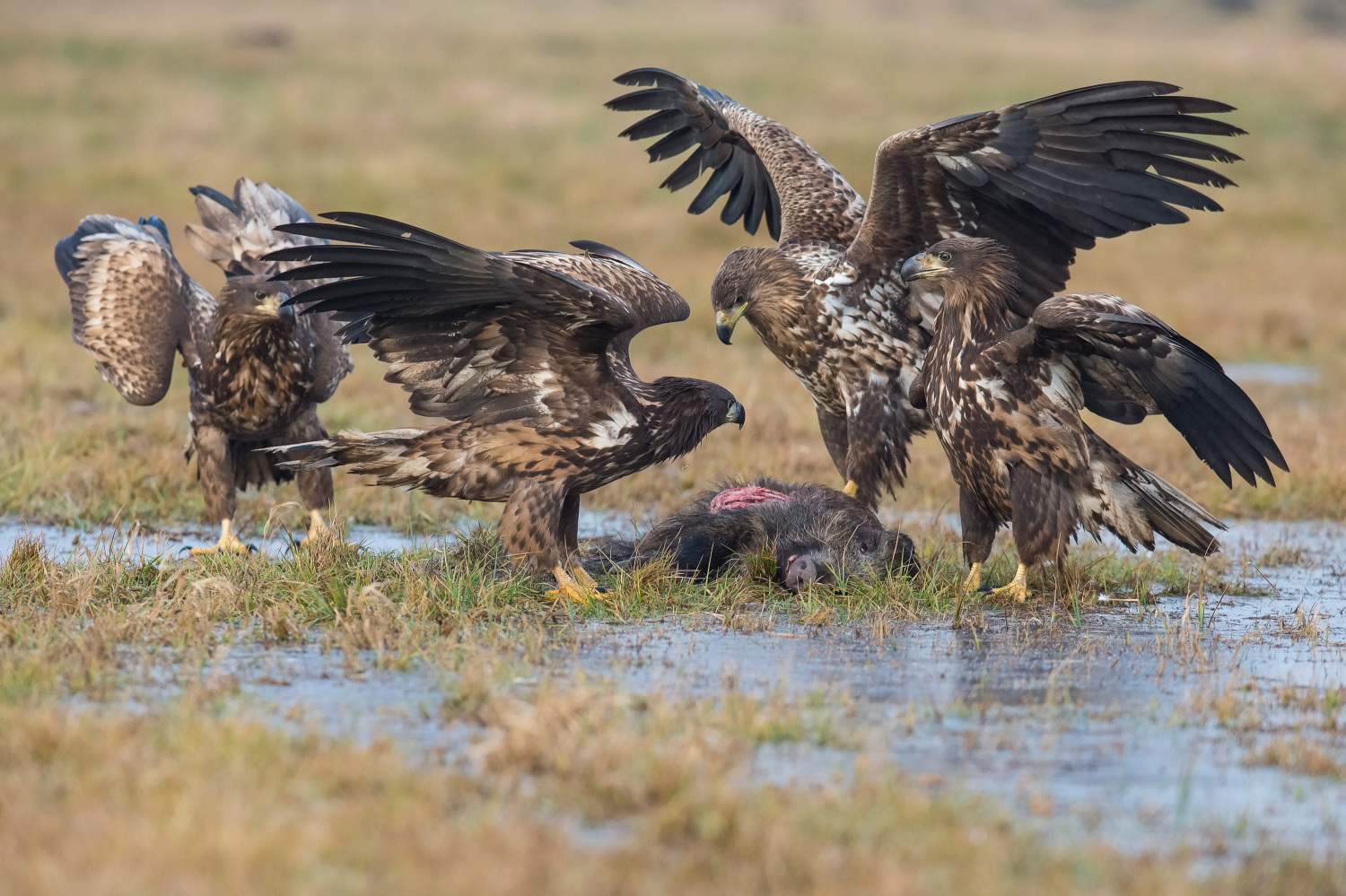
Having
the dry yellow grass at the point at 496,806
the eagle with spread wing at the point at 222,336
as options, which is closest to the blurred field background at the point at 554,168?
the eagle with spread wing at the point at 222,336

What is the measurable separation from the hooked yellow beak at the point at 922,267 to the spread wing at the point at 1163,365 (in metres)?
0.49

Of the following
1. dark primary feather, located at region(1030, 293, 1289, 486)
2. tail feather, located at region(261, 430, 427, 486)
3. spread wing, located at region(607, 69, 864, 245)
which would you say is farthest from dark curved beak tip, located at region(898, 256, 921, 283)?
tail feather, located at region(261, 430, 427, 486)

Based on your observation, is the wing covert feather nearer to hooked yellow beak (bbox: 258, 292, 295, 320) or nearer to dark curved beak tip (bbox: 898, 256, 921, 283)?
hooked yellow beak (bbox: 258, 292, 295, 320)

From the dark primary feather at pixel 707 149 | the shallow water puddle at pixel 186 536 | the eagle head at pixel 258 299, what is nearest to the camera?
the shallow water puddle at pixel 186 536

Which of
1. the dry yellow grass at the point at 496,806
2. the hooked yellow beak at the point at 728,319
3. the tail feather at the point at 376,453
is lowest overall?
the dry yellow grass at the point at 496,806

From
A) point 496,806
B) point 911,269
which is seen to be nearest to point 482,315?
point 911,269

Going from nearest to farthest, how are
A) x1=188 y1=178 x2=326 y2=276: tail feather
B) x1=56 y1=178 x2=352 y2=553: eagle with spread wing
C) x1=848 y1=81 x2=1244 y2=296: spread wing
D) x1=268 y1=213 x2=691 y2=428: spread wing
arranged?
x1=268 y1=213 x2=691 y2=428: spread wing, x1=848 y1=81 x2=1244 y2=296: spread wing, x1=56 y1=178 x2=352 y2=553: eagle with spread wing, x1=188 y1=178 x2=326 y2=276: tail feather

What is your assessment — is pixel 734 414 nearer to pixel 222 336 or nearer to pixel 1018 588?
pixel 1018 588

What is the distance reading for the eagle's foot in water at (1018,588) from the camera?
19.0 ft

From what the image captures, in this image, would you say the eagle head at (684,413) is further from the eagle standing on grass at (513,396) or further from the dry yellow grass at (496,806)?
the dry yellow grass at (496,806)

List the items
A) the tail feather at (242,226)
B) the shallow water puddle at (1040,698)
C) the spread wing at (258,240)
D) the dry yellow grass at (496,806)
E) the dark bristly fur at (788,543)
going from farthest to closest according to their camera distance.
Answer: the tail feather at (242,226) < the spread wing at (258,240) < the dark bristly fur at (788,543) < the shallow water puddle at (1040,698) < the dry yellow grass at (496,806)

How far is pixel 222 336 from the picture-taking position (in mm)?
6906

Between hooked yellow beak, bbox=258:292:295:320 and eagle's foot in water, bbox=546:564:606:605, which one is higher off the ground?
hooked yellow beak, bbox=258:292:295:320

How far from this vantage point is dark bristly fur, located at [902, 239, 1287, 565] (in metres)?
5.49
